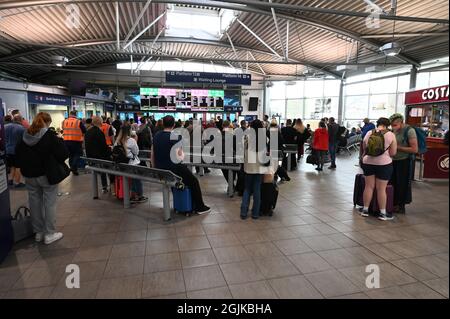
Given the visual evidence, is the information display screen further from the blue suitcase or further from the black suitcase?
the black suitcase

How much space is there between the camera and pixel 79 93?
12.5m

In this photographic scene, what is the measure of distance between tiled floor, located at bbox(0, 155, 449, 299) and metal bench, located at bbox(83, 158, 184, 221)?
297 mm

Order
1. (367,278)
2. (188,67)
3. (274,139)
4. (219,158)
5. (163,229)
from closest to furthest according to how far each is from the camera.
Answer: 1. (367,278)
2. (163,229)
3. (274,139)
4. (219,158)
5. (188,67)

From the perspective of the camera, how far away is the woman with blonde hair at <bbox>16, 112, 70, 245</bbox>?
9.85 feet

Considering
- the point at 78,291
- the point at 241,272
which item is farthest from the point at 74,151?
the point at 241,272

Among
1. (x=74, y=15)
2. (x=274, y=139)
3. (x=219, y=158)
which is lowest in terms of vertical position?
(x=219, y=158)

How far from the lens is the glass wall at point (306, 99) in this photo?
61.3 feet

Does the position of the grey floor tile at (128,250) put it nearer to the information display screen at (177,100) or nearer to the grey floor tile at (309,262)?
the grey floor tile at (309,262)

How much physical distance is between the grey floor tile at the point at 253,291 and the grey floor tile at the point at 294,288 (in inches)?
2.4

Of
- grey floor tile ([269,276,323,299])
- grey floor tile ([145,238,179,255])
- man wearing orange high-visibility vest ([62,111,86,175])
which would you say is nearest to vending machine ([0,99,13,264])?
grey floor tile ([145,238,179,255])

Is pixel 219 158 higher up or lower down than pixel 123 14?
lower down
